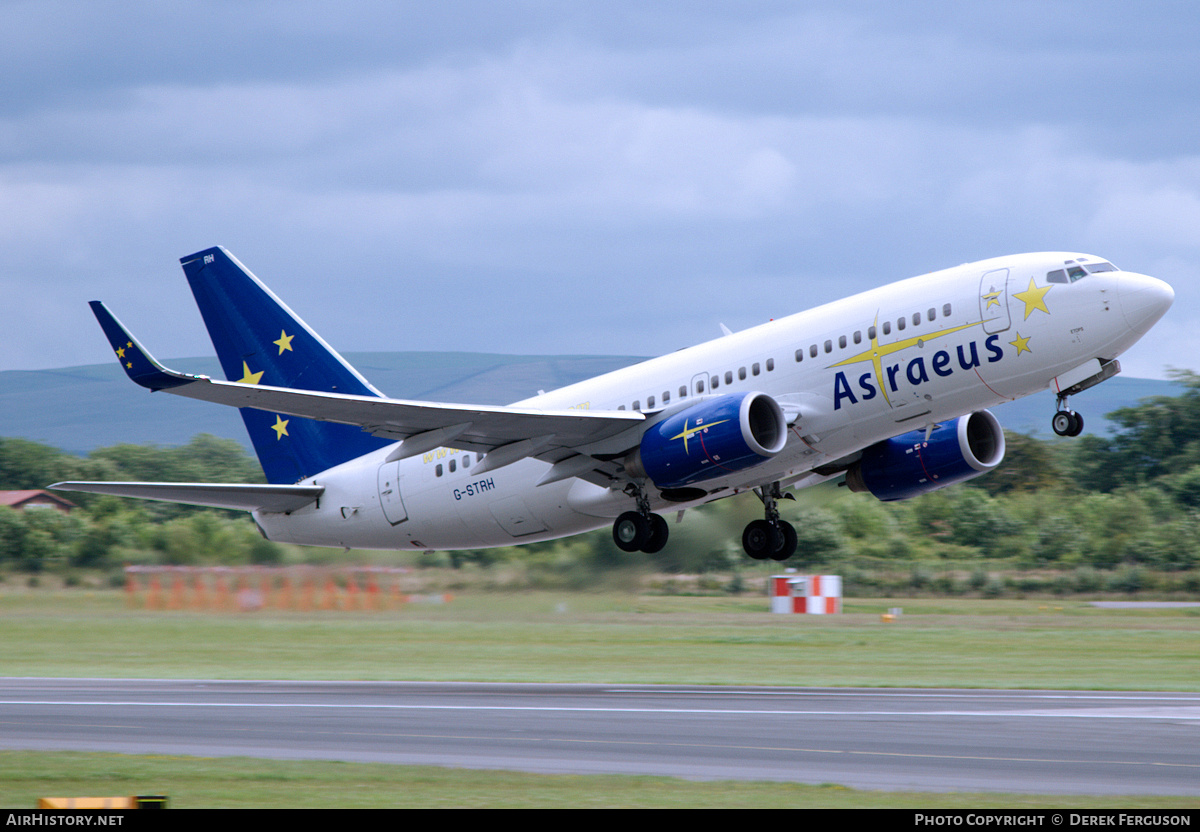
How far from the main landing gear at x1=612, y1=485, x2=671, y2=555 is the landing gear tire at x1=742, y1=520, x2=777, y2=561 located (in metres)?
2.83

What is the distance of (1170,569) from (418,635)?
3553 centimetres

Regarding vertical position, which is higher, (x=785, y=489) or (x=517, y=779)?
(x=785, y=489)

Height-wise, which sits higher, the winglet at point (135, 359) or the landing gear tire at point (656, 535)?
the winglet at point (135, 359)

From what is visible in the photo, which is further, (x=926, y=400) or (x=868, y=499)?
(x=868, y=499)

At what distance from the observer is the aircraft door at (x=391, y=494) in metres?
32.0

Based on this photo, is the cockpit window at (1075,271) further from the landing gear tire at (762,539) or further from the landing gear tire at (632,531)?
the landing gear tire at (632,531)

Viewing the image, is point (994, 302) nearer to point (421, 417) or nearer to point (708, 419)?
point (708, 419)

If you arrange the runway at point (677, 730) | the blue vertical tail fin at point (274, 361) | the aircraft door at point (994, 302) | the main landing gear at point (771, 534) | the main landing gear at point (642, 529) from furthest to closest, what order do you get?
the blue vertical tail fin at point (274, 361) < the main landing gear at point (771, 534) < the main landing gear at point (642, 529) < the aircraft door at point (994, 302) < the runway at point (677, 730)

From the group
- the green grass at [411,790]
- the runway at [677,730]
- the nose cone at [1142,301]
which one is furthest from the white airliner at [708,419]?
the green grass at [411,790]

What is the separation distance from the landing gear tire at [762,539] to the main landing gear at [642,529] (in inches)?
111

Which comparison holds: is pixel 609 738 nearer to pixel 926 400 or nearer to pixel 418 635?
pixel 926 400

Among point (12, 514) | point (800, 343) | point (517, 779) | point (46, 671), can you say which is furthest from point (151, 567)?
point (517, 779)

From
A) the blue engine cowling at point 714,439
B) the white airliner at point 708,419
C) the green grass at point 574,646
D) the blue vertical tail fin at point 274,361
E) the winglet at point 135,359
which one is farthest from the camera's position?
the blue vertical tail fin at point 274,361

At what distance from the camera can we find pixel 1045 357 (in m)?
25.1
